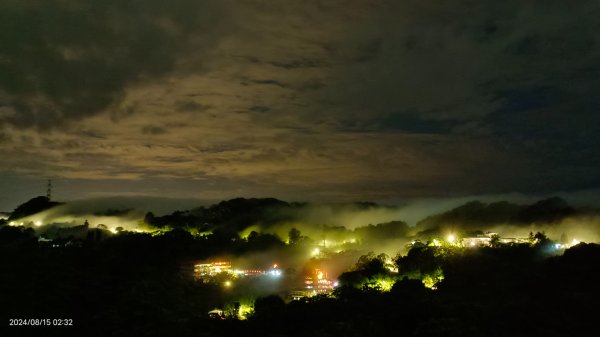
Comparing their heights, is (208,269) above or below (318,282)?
above

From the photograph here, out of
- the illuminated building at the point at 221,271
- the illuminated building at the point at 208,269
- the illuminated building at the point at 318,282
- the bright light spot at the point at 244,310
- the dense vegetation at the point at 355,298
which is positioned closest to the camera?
the dense vegetation at the point at 355,298

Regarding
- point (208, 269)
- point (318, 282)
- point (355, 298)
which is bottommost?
point (318, 282)

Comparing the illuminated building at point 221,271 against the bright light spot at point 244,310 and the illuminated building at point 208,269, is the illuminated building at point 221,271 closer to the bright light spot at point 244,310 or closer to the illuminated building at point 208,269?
the illuminated building at point 208,269

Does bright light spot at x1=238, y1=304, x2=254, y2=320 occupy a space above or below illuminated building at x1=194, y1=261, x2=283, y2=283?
below

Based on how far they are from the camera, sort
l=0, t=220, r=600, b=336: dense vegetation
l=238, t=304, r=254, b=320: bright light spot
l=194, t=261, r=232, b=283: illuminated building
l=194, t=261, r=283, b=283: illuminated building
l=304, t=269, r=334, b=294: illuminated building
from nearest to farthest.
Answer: l=0, t=220, r=600, b=336: dense vegetation < l=238, t=304, r=254, b=320: bright light spot < l=304, t=269, r=334, b=294: illuminated building < l=194, t=261, r=232, b=283: illuminated building < l=194, t=261, r=283, b=283: illuminated building

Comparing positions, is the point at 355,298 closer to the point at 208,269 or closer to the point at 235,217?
the point at 208,269

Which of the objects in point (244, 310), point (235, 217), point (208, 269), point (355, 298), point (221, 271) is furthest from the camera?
point (235, 217)

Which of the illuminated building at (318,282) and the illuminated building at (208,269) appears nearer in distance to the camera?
the illuminated building at (318,282)

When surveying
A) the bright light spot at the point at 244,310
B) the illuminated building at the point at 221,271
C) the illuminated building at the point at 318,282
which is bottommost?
the bright light spot at the point at 244,310

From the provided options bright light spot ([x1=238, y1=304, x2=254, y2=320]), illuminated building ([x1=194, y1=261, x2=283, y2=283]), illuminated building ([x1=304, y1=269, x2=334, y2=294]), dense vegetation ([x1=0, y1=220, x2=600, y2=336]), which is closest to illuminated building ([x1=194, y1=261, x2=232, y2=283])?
→ illuminated building ([x1=194, y1=261, x2=283, y2=283])

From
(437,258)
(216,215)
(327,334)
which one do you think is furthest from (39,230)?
(327,334)

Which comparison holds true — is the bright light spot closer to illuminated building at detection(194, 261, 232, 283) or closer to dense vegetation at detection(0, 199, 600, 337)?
dense vegetation at detection(0, 199, 600, 337)

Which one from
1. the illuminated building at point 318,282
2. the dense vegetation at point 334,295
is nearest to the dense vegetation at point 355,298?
→ the dense vegetation at point 334,295

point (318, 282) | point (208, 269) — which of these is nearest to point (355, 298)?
point (318, 282)
